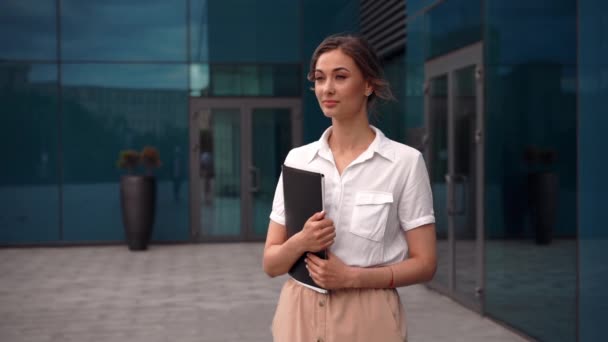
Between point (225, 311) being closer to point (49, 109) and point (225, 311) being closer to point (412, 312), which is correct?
point (412, 312)

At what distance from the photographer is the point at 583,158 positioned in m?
4.51

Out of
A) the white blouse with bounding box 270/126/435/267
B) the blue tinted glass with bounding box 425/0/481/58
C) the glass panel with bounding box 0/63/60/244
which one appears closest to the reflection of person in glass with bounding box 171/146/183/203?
the glass panel with bounding box 0/63/60/244

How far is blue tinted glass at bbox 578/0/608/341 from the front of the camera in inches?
168

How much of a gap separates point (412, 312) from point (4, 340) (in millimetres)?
3220

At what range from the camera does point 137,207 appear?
10.7 metres

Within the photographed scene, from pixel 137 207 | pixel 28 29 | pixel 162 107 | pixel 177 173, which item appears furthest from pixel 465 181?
pixel 28 29

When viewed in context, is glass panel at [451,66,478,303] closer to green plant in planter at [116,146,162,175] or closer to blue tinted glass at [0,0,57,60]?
green plant in planter at [116,146,162,175]

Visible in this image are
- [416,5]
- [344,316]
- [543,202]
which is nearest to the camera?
[344,316]

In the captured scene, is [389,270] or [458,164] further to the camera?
[458,164]

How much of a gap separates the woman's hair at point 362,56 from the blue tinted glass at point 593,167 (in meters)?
2.94

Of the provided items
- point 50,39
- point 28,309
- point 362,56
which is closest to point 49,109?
point 50,39

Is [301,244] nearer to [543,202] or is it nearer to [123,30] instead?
[543,202]

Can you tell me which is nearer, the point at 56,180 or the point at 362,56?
the point at 362,56

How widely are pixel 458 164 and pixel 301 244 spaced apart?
5297 mm
